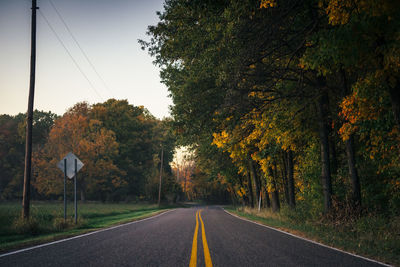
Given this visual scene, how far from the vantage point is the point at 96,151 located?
40406mm

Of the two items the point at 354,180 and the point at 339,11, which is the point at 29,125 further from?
the point at 354,180

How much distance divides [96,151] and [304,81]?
35.6m

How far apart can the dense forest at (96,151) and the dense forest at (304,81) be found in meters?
23.4

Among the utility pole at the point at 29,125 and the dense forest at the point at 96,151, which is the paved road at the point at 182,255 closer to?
the utility pole at the point at 29,125

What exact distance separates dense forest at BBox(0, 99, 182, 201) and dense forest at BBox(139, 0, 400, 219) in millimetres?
23424

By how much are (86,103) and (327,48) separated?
45.5m

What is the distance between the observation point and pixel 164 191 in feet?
161

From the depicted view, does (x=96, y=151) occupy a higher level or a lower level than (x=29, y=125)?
higher

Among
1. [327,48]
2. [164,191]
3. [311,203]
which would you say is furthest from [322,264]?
[164,191]

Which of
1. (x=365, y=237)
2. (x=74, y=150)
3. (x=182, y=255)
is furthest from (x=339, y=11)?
(x=74, y=150)

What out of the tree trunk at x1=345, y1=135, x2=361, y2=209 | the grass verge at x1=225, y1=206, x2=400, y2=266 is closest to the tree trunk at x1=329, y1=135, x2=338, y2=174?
the tree trunk at x1=345, y1=135, x2=361, y2=209

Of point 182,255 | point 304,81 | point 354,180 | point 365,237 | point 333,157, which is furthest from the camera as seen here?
point 333,157

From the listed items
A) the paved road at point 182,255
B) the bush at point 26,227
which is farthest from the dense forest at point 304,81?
the bush at point 26,227

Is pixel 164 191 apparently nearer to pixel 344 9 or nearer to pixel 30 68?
pixel 30 68
